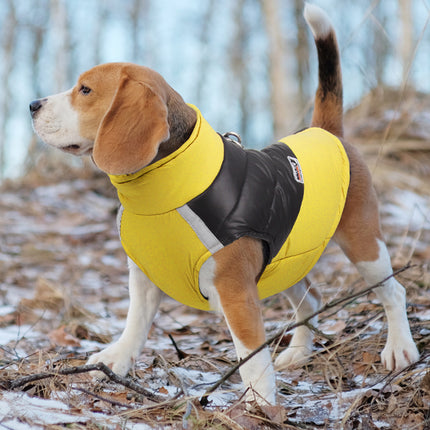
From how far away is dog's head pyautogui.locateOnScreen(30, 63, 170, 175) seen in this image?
7.19 ft

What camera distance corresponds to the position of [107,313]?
4.42 m

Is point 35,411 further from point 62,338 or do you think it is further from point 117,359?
point 62,338

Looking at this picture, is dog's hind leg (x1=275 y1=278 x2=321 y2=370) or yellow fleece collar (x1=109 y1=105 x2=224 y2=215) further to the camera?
dog's hind leg (x1=275 y1=278 x2=321 y2=370)

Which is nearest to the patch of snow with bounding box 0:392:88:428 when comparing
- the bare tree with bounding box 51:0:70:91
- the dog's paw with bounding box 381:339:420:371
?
the dog's paw with bounding box 381:339:420:371

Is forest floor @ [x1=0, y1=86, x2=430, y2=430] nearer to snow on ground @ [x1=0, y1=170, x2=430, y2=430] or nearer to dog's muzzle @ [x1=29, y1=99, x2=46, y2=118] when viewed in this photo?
snow on ground @ [x1=0, y1=170, x2=430, y2=430]

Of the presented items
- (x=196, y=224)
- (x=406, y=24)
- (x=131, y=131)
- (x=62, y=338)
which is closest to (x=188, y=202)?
(x=196, y=224)

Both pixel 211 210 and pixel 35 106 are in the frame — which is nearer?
pixel 211 210

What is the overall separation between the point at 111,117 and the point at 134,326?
1057mm

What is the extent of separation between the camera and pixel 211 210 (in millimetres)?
2258

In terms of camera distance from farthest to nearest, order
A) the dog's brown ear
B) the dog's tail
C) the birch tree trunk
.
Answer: the birch tree trunk
the dog's tail
the dog's brown ear

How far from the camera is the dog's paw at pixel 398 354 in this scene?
9.24 ft

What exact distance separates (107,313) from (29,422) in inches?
102

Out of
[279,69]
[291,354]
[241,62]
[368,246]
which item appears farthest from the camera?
[241,62]

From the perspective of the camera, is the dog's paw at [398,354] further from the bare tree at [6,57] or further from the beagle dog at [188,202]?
the bare tree at [6,57]
